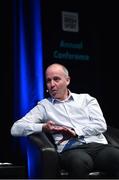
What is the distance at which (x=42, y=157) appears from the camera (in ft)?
12.1

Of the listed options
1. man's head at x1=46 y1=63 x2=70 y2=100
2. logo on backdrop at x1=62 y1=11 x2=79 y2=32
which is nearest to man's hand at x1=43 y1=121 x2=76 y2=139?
man's head at x1=46 y1=63 x2=70 y2=100

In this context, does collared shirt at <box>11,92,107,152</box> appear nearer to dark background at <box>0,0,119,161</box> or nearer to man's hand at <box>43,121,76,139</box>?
man's hand at <box>43,121,76,139</box>

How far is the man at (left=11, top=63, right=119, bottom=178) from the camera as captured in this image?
3758mm

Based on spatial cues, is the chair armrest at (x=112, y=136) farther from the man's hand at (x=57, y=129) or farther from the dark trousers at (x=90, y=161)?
the man's hand at (x=57, y=129)

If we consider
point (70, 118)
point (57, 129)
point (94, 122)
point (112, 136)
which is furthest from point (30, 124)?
point (112, 136)

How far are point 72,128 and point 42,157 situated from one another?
491 mm

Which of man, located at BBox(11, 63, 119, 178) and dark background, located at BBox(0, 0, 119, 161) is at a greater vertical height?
dark background, located at BBox(0, 0, 119, 161)

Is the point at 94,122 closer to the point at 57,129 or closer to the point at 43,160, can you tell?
the point at 57,129

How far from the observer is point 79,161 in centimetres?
364

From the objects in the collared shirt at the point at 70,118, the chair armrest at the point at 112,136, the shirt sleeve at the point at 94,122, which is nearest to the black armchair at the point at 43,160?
the collared shirt at the point at 70,118

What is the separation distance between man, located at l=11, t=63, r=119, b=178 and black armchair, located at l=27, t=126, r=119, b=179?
0.29ft

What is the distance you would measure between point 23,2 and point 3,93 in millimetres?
1088

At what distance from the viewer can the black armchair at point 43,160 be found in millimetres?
3674

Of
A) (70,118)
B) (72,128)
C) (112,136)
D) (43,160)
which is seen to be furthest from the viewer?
(112,136)
